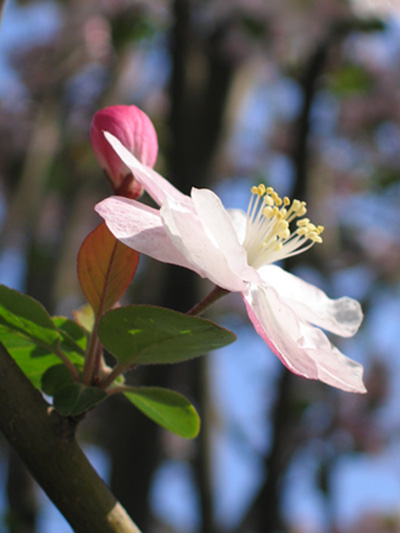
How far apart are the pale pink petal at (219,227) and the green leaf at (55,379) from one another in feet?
0.55

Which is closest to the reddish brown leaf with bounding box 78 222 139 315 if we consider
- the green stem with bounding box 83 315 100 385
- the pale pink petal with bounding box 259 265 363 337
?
the green stem with bounding box 83 315 100 385

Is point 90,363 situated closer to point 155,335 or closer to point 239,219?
point 155,335

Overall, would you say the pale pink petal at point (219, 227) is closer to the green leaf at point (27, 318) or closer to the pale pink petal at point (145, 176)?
the pale pink petal at point (145, 176)

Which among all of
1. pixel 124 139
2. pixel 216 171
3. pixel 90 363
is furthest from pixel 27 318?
pixel 216 171

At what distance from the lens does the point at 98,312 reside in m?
0.49

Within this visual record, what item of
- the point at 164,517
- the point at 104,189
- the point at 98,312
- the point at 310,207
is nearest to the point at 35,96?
the point at 104,189

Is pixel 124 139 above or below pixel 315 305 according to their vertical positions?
above

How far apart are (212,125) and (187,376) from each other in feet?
2.90

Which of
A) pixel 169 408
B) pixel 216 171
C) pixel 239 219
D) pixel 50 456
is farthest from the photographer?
pixel 216 171

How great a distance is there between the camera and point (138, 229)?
431 mm

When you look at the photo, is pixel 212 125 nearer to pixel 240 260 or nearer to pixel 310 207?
pixel 310 207

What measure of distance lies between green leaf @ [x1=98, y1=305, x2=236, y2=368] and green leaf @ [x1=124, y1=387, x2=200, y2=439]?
5cm

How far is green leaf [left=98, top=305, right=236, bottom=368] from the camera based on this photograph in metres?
0.42

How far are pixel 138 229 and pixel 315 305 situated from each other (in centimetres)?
20
